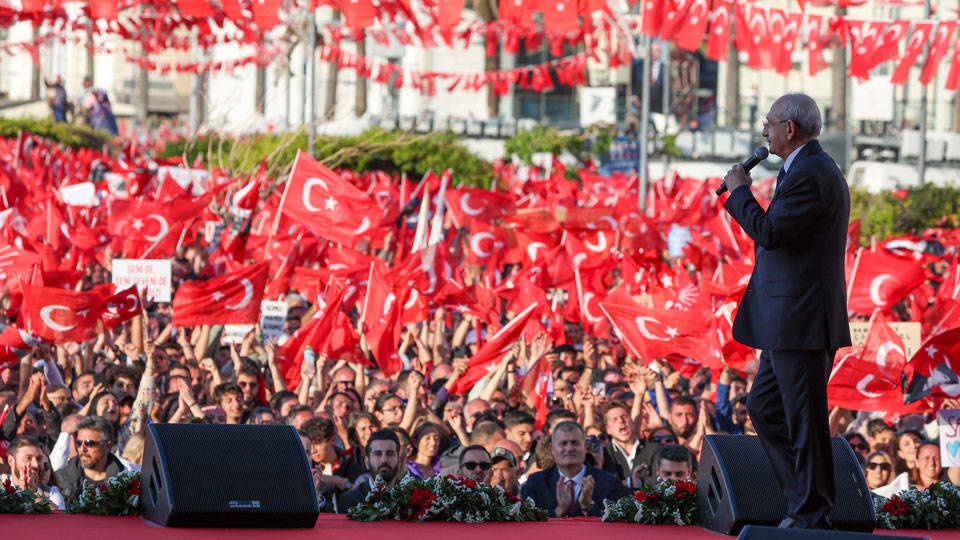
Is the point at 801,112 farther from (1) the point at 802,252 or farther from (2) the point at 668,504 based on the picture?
(2) the point at 668,504

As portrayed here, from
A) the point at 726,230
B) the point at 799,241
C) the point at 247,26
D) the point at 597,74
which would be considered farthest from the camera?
the point at 597,74

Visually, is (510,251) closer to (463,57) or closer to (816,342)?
(816,342)

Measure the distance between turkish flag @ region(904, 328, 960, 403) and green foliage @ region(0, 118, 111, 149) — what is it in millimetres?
32096

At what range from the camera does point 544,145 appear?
43.3 meters

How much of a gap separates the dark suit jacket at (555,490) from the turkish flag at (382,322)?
13.5 ft

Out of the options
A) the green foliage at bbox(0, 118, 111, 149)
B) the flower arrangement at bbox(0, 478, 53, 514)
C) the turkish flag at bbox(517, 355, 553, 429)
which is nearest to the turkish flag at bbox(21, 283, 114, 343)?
the turkish flag at bbox(517, 355, 553, 429)

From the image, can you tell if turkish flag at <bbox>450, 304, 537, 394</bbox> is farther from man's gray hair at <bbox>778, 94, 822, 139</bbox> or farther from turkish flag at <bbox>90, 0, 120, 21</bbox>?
turkish flag at <bbox>90, 0, 120, 21</bbox>

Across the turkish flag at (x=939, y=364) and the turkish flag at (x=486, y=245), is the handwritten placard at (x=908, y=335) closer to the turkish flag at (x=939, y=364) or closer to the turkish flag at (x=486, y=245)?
the turkish flag at (x=939, y=364)

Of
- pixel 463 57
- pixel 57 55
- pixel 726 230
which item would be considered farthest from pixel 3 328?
pixel 57 55

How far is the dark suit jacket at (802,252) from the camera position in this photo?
5.73m

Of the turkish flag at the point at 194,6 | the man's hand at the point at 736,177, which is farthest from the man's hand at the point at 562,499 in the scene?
the turkish flag at the point at 194,6

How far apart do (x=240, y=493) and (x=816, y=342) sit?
226cm

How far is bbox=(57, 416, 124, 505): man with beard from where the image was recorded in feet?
30.1

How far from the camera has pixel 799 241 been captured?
579cm
